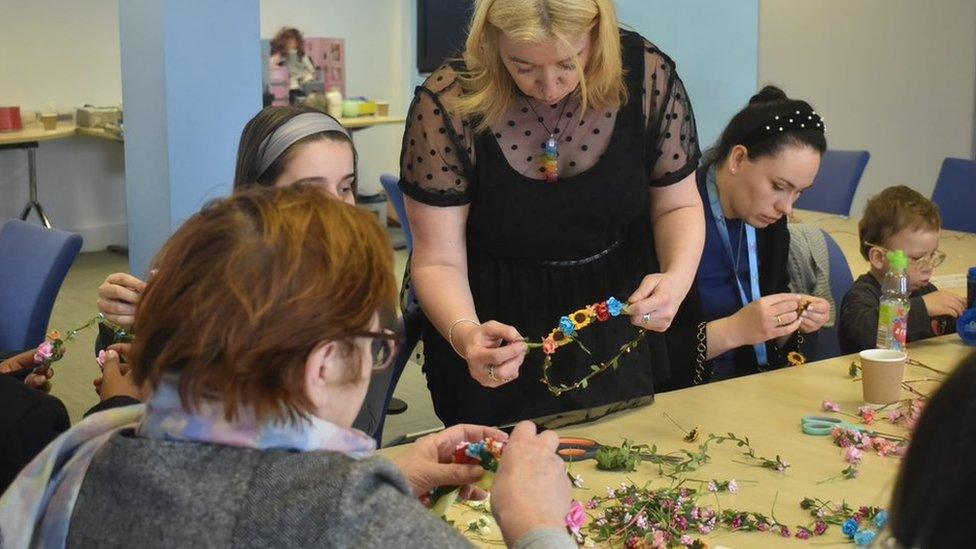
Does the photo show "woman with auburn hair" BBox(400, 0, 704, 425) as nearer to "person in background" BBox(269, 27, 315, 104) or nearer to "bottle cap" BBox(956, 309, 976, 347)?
"bottle cap" BBox(956, 309, 976, 347)

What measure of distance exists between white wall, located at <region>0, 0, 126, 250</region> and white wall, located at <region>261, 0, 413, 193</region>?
4.04ft

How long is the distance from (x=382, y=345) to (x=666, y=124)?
142 cm

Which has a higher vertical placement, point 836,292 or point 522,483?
point 522,483

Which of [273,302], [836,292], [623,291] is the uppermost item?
[273,302]

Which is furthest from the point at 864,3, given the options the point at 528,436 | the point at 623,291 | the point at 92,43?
the point at 528,436

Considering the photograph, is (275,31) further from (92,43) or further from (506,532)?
(506,532)

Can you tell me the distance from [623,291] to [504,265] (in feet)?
0.90

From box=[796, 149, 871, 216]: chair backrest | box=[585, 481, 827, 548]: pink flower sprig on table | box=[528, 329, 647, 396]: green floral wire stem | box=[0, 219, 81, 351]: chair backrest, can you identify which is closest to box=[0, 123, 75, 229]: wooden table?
box=[0, 219, 81, 351]: chair backrest

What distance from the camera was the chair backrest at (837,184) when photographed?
5.41 meters

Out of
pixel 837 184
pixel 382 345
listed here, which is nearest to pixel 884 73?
pixel 837 184

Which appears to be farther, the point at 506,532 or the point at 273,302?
the point at 506,532

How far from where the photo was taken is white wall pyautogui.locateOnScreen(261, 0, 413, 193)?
29.6 ft

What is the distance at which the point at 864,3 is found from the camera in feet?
25.3

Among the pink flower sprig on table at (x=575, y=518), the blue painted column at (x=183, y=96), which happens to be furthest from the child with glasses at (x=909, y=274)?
the blue painted column at (x=183, y=96)
